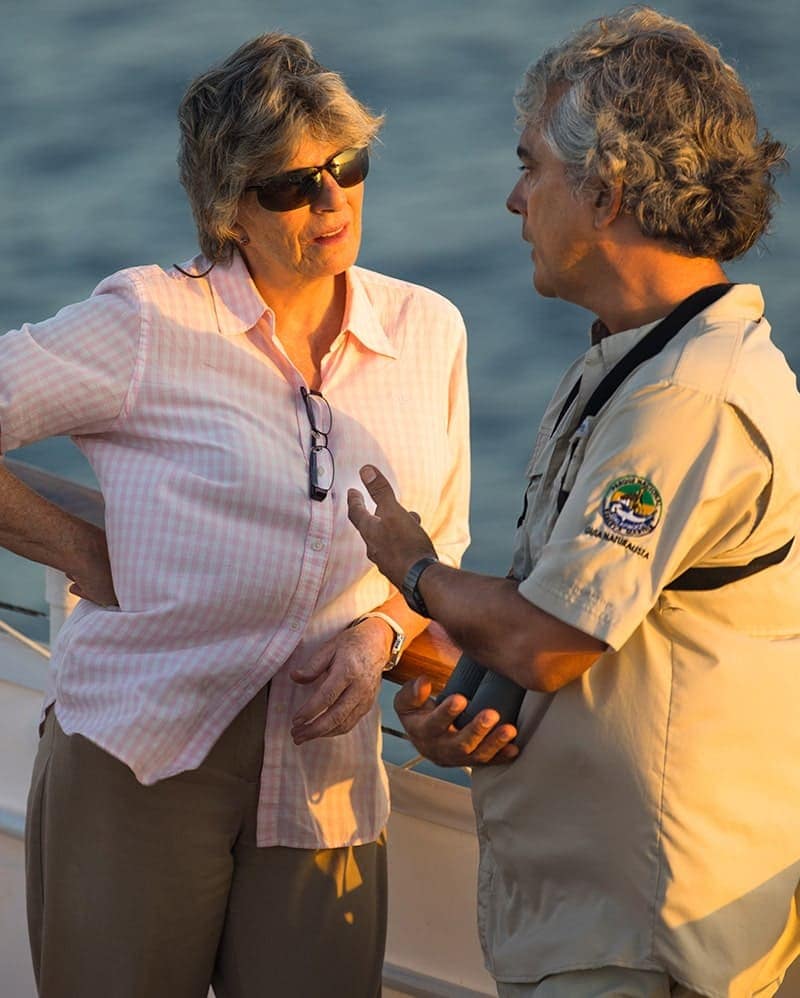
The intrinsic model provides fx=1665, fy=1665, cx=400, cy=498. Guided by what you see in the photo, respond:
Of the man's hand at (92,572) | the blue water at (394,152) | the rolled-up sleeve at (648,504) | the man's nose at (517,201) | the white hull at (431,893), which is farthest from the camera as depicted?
the blue water at (394,152)

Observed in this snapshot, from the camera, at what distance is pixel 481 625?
167 cm

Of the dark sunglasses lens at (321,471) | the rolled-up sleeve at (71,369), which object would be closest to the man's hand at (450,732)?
the dark sunglasses lens at (321,471)

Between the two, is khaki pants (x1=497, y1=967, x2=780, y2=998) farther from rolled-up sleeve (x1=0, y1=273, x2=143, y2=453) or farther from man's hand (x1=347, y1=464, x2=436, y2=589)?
rolled-up sleeve (x1=0, y1=273, x2=143, y2=453)

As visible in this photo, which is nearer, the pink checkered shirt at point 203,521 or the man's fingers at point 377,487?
the man's fingers at point 377,487

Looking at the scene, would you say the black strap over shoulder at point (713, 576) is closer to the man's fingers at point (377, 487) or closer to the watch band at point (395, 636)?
the man's fingers at point (377, 487)

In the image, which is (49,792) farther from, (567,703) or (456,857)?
(567,703)

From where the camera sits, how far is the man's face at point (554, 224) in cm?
172

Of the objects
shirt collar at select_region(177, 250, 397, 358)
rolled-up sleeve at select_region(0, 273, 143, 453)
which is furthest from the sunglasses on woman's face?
rolled-up sleeve at select_region(0, 273, 143, 453)

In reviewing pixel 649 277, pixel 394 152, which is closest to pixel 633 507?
pixel 649 277

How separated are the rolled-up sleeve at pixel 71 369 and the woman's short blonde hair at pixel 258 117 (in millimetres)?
180

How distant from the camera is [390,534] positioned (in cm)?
181

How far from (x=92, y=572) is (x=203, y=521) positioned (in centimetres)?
19

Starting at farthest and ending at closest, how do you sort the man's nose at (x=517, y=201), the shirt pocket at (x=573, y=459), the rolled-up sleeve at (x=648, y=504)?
1. the man's nose at (x=517, y=201)
2. the shirt pocket at (x=573, y=459)
3. the rolled-up sleeve at (x=648, y=504)

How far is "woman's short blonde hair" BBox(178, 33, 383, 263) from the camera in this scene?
2.10 m
